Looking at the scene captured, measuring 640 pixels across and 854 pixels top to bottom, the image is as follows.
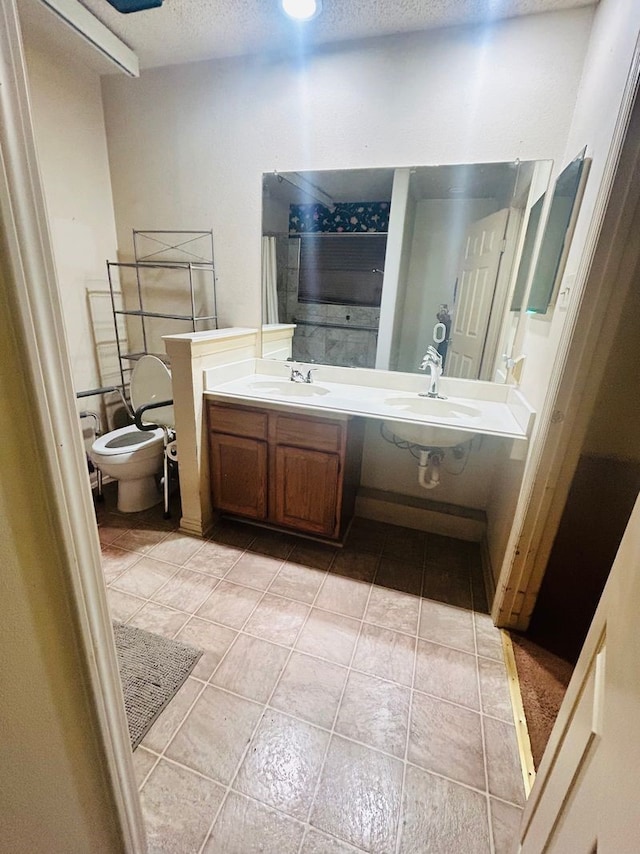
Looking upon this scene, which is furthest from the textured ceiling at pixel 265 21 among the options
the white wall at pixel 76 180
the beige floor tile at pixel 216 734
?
the beige floor tile at pixel 216 734

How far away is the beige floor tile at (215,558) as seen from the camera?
74.1 inches

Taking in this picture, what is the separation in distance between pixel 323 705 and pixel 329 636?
0.28 m

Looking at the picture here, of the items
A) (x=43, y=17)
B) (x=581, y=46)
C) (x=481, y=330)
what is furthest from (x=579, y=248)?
(x=43, y=17)

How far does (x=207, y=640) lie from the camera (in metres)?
1.50

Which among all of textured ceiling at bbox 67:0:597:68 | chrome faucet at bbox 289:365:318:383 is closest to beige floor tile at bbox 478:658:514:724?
chrome faucet at bbox 289:365:318:383

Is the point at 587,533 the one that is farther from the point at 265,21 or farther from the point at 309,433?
the point at 265,21

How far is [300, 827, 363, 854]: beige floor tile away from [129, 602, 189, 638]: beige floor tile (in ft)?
2.69

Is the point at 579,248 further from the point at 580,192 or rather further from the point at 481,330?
the point at 481,330

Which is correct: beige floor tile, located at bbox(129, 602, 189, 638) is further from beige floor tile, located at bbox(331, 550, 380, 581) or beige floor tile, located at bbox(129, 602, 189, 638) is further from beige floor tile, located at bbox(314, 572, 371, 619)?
beige floor tile, located at bbox(331, 550, 380, 581)

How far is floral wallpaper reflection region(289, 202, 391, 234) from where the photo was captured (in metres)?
1.97

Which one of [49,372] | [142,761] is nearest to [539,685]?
[142,761]

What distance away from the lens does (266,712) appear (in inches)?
49.0

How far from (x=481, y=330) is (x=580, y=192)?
701 mm

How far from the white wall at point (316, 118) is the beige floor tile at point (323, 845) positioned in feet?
7.41
